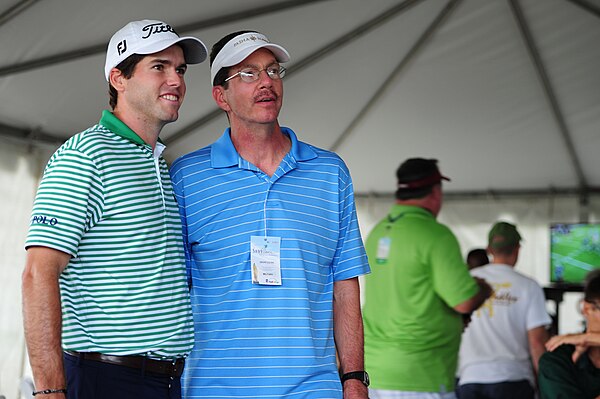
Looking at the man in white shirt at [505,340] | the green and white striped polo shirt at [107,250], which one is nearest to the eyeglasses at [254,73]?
the green and white striped polo shirt at [107,250]

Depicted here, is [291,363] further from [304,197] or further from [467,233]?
[467,233]

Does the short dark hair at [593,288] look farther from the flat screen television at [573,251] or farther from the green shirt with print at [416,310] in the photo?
the flat screen television at [573,251]

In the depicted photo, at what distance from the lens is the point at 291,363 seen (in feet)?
7.27

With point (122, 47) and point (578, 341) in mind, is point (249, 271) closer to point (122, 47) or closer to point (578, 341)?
point (122, 47)

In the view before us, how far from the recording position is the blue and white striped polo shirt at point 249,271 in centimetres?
222

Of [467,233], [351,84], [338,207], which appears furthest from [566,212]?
[338,207]

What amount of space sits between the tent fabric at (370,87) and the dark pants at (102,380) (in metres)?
3.07

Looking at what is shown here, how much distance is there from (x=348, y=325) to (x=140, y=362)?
65 cm

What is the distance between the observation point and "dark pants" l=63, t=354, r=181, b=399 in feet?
6.28

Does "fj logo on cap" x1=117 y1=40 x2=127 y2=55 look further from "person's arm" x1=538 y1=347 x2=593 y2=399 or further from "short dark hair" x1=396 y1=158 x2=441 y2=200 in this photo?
"person's arm" x1=538 y1=347 x2=593 y2=399

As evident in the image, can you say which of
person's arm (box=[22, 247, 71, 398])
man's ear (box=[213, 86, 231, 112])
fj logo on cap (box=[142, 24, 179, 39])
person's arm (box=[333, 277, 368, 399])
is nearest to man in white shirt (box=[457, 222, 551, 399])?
person's arm (box=[333, 277, 368, 399])

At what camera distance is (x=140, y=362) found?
196 cm

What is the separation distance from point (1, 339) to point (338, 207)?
425cm

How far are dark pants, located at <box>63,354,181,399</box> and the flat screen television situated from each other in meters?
6.70
